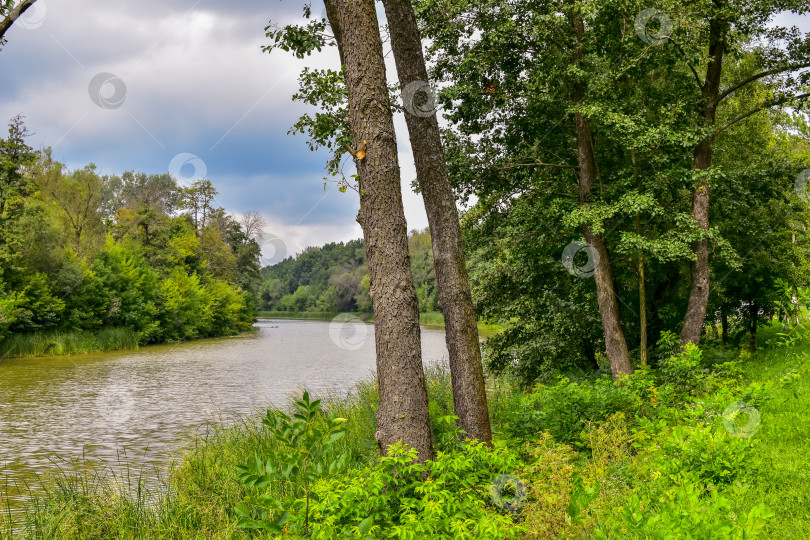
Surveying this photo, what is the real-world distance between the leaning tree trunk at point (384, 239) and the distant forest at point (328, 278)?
60683 mm

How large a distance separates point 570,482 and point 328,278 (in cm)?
9868

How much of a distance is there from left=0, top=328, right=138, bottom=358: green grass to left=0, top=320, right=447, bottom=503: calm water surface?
3.28 feet

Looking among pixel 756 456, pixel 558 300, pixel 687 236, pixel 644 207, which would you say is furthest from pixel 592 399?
pixel 558 300

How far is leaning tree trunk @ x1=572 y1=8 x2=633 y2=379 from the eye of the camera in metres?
9.59

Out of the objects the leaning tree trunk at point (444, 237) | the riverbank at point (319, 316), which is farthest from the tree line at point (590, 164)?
the riverbank at point (319, 316)

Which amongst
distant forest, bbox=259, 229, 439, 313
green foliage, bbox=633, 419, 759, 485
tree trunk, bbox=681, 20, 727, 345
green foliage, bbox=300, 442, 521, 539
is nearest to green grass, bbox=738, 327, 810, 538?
green foliage, bbox=633, 419, 759, 485

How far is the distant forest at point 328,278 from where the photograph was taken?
82.4 meters

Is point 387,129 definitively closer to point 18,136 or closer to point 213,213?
point 18,136

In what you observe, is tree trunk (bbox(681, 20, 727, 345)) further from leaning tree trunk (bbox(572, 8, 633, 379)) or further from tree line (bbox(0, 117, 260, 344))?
tree line (bbox(0, 117, 260, 344))

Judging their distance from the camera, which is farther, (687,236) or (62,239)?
(62,239)

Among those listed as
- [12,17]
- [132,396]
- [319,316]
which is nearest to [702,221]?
[12,17]

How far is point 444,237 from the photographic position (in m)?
5.18

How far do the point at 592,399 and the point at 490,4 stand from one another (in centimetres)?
655

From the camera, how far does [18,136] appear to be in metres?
26.5
